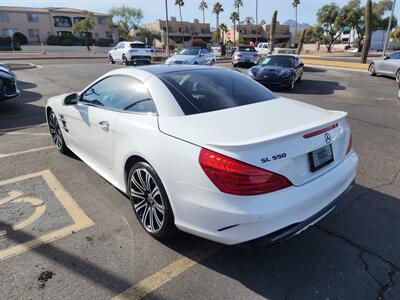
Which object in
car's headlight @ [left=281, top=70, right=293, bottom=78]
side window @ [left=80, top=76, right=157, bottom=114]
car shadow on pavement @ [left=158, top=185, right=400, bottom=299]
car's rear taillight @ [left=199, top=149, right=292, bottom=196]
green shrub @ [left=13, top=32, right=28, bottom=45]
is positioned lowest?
car shadow on pavement @ [left=158, top=185, right=400, bottom=299]

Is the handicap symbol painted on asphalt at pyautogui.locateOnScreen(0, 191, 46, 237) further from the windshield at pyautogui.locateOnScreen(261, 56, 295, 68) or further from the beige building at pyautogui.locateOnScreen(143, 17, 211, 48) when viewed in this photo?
the beige building at pyautogui.locateOnScreen(143, 17, 211, 48)

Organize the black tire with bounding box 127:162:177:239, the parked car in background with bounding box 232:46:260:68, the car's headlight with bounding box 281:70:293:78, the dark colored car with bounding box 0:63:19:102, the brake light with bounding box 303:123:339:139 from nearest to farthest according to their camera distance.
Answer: the brake light with bounding box 303:123:339:139 → the black tire with bounding box 127:162:177:239 → the dark colored car with bounding box 0:63:19:102 → the car's headlight with bounding box 281:70:293:78 → the parked car in background with bounding box 232:46:260:68

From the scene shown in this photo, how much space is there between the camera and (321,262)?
259 centimetres

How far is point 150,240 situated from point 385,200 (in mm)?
Result: 2736

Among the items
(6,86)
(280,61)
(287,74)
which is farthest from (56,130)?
(280,61)

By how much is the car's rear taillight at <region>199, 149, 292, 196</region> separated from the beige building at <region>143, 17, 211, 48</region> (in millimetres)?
84091

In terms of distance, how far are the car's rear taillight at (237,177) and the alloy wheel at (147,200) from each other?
0.68 m

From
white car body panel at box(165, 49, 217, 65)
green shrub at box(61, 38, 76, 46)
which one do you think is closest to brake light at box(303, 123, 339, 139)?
white car body panel at box(165, 49, 217, 65)

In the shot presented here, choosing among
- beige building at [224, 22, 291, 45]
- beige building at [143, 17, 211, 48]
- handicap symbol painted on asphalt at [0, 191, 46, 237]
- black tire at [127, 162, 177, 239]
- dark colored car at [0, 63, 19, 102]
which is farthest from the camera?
beige building at [224, 22, 291, 45]

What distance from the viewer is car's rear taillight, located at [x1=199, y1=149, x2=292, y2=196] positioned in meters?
2.09

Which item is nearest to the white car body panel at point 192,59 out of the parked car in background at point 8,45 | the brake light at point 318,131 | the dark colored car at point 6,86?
the dark colored car at point 6,86

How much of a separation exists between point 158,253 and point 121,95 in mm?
1741

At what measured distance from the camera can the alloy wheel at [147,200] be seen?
271 cm

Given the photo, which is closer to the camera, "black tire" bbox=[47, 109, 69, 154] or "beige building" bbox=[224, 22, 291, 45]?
"black tire" bbox=[47, 109, 69, 154]
